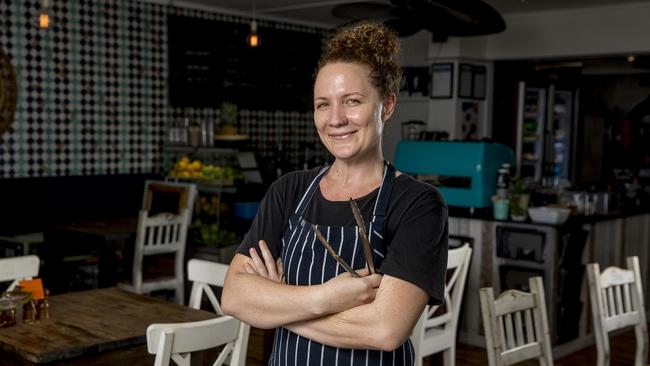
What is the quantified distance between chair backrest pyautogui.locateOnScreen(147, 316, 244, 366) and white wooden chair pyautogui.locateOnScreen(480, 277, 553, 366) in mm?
820

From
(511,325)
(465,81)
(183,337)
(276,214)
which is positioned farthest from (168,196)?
(276,214)

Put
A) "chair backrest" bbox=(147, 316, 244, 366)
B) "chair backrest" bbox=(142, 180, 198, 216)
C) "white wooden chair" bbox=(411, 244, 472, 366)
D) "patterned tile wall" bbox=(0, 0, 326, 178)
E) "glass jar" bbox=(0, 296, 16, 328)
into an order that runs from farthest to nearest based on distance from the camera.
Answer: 1. "patterned tile wall" bbox=(0, 0, 326, 178)
2. "chair backrest" bbox=(142, 180, 198, 216)
3. "white wooden chair" bbox=(411, 244, 472, 366)
4. "glass jar" bbox=(0, 296, 16, 328)
5. "chair backrest" bbox=(147, 316, 244, 366)

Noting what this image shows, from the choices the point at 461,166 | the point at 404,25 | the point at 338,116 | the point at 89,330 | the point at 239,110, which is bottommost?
the point at 89,330

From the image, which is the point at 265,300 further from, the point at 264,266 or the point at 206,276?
the point at 206,276

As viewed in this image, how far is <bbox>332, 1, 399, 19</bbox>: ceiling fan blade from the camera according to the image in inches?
210

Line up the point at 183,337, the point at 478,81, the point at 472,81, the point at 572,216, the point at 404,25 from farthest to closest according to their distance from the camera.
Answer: the point at 478,81, the point at 472,81, the point at 404,25, the point at 572,216, the point at 183,337

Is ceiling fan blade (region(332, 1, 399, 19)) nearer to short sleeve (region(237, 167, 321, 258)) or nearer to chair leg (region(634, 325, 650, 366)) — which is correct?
chair leg (region(634, 325, 650, 366))

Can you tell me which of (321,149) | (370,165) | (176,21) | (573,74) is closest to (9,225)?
(176,21)

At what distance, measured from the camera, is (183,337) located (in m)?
2.03

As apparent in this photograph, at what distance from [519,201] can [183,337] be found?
3.63m

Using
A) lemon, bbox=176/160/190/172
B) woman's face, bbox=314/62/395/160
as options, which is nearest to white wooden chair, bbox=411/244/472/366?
woman's face, bbox=314/62/395/160

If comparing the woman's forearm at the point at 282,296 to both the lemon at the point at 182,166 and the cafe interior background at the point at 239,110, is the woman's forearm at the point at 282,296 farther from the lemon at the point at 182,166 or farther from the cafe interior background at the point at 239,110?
the lemon at the point at 182,166

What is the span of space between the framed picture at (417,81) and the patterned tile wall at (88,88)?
2.58 metres

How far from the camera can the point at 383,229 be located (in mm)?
1637
